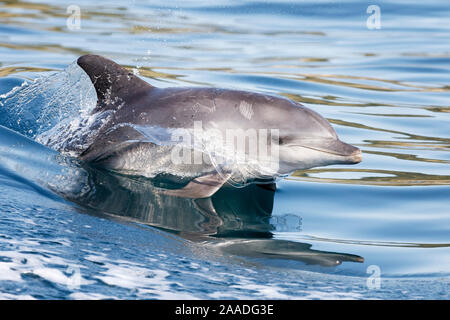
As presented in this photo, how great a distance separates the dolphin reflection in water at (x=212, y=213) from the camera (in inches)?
197

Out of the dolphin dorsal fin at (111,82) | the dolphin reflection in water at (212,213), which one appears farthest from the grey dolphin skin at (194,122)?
the dolphin reflection in water at (212,213)

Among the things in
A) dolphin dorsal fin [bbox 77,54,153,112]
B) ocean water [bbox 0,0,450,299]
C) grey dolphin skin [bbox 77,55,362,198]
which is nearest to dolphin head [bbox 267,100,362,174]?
grey dolphin skin [bbox 77,55,362,198]

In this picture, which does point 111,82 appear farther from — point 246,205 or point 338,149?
point 338,149

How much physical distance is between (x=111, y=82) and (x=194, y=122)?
1.00m

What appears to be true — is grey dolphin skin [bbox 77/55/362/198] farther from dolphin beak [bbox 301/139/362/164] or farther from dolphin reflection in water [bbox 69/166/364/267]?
dolphin reflection in water [bbox 69/166/364/267]

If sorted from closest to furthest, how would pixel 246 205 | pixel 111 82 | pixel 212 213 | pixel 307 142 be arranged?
pixel 212 213, pixel 307 142, pixel 246 205, pixel 111 82

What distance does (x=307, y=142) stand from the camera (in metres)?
5.91

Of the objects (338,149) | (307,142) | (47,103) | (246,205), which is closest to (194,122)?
(246,205)

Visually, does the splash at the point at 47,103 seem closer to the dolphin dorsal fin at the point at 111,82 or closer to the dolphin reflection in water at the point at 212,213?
the dolphin dorsal fin at the point at 111,82

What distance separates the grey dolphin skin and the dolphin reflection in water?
0.49 feet

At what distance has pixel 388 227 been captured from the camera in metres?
5.85

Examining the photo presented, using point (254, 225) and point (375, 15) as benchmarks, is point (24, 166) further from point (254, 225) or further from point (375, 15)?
point (375, 15)
